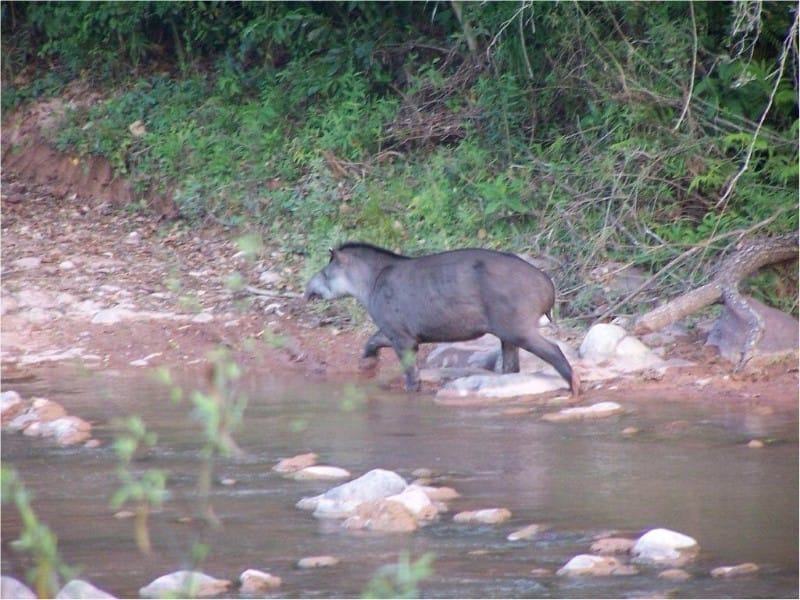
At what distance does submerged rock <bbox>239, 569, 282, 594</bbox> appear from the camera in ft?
14.6

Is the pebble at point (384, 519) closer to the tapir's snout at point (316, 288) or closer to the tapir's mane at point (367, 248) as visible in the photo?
the tapir's mane at point (367, 248)

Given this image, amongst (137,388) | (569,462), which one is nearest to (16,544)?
(569,462)

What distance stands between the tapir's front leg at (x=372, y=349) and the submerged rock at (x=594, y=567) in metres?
3.99

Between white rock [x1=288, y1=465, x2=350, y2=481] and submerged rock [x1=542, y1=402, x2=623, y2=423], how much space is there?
1491 mm

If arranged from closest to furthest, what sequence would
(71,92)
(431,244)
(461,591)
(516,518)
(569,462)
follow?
(461,591), (516,518), (569,462), (431,244), (71,92)

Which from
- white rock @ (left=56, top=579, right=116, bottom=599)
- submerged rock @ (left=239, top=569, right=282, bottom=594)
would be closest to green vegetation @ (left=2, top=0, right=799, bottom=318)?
submerged rock @ (left=239, top=569, right=282, bottom=594)

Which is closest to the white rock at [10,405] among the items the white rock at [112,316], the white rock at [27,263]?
the white rock at [112,316]

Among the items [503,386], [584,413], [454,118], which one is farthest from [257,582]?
[454,118]

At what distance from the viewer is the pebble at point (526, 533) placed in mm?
4969

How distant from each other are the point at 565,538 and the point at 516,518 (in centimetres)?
34

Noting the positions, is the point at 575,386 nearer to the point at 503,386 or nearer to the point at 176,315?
the point at 503,386

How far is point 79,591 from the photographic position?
165 inches

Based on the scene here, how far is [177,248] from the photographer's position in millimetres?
11789

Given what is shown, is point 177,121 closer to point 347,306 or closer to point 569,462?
point 347,306
